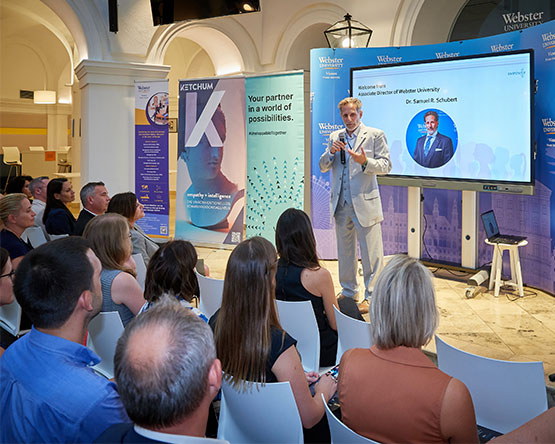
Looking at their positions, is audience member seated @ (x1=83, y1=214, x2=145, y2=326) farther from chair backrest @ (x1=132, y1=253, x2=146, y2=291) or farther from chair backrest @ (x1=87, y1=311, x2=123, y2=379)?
chair backrest @ (x1=132, y1=253, x2=146, y2=291)

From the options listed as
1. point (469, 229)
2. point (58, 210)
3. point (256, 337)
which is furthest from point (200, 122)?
point (256, 337)

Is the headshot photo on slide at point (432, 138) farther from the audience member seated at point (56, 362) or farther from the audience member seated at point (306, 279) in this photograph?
the audience member seated at point (56, 362)

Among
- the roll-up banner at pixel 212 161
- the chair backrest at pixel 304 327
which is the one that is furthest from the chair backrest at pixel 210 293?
the roll-up banner at pixel 212 161

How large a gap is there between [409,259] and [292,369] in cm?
55

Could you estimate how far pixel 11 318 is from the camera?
11.1 ft

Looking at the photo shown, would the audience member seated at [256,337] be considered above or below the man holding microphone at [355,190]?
below

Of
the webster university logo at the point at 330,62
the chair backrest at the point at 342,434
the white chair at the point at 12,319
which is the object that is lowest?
the white chair at the point at 12,319

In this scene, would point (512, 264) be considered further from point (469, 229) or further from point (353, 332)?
point (353, 332)

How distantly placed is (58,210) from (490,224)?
4032mm

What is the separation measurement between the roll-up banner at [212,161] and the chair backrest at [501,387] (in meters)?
5.38

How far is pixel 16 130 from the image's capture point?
17.4 meters

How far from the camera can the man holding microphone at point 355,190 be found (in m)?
4.64

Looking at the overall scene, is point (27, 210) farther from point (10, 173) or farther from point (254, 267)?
point (10, 173)

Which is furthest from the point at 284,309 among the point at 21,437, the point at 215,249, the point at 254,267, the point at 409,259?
the point at 215,249
